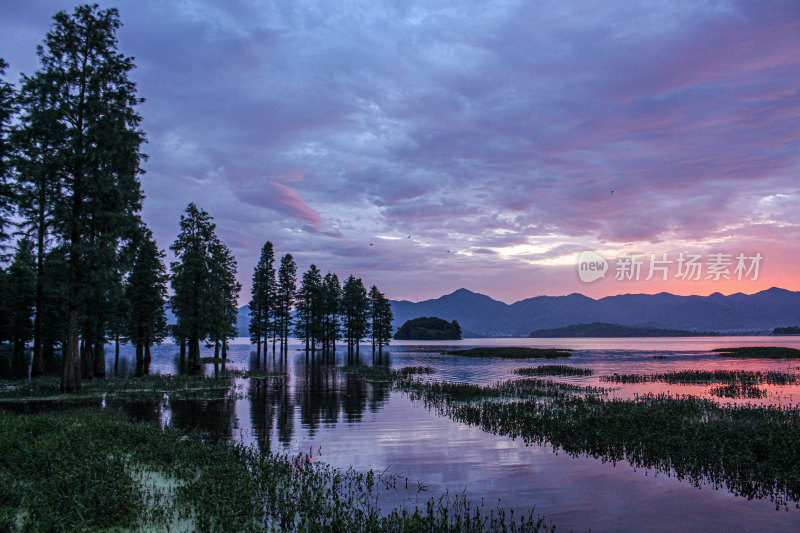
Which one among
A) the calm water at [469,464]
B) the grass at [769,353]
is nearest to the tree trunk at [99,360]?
the calm water at [469,464]

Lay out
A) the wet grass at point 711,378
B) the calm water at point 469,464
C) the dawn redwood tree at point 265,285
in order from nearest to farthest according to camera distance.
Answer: the calm water at point 469,464 < the wet grass at point 711,378 < the dawn redwood tree at point 265,285

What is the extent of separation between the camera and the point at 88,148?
24.2 meters

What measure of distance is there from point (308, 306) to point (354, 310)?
942cm

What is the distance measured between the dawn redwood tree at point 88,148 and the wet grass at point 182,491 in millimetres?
13164

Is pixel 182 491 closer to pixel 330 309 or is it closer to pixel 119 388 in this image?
pixel 119 388

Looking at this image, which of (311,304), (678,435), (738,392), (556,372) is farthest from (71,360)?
(311,304)

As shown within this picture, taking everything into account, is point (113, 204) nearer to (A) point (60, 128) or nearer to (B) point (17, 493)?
(A) point (60, 128)

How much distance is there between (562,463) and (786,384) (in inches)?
1348

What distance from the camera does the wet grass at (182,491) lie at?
771 cm

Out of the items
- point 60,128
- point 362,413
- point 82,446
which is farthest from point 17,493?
point 60,128

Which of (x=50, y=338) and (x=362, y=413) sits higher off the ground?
(x=50, y=338)

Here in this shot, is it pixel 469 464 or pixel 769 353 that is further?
pixel 769 353

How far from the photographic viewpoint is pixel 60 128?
78.3ft

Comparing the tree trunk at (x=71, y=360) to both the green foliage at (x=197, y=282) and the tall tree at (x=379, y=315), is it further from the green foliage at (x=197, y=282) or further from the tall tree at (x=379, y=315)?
the tall tree at (x=379, y=315)
